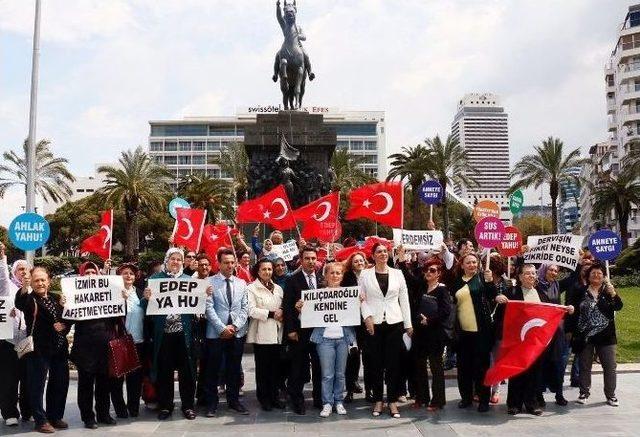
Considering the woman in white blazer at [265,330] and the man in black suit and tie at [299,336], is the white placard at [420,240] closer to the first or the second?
the man in black suit and tie at [299,336]

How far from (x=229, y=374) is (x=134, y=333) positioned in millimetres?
1268

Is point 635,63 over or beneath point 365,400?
over

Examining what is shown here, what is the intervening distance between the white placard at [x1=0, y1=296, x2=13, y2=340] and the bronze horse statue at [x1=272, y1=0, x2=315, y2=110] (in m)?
14.4

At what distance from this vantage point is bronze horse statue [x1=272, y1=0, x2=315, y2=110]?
20688 mm

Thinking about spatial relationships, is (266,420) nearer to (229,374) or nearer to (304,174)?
(229,374)

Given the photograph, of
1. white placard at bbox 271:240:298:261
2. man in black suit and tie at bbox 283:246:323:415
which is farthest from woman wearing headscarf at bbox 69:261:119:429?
white placard at bbox 271:240:298:261

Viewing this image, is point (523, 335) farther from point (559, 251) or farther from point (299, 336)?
point (299, 336)

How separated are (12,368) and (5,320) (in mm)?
680

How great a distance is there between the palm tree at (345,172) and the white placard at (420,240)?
36.1 m

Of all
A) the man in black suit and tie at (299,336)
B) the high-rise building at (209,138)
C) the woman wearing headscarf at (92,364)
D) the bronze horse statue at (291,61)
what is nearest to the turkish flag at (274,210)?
the man in black suit and tie at (299,336)

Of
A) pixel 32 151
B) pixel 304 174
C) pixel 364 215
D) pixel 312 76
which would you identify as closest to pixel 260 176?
pixel 304 174

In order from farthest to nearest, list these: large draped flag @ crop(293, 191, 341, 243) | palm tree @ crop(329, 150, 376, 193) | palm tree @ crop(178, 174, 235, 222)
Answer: palm tree @ crop(178, 174, 235, 222) → palm tree @ crop(329, 150, 376, 193) → large draped flag @ crop(293, 191, 341, 243)

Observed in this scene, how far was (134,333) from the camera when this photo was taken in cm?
805

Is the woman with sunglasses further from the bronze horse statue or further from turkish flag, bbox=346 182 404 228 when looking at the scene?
the bronze horse statue
